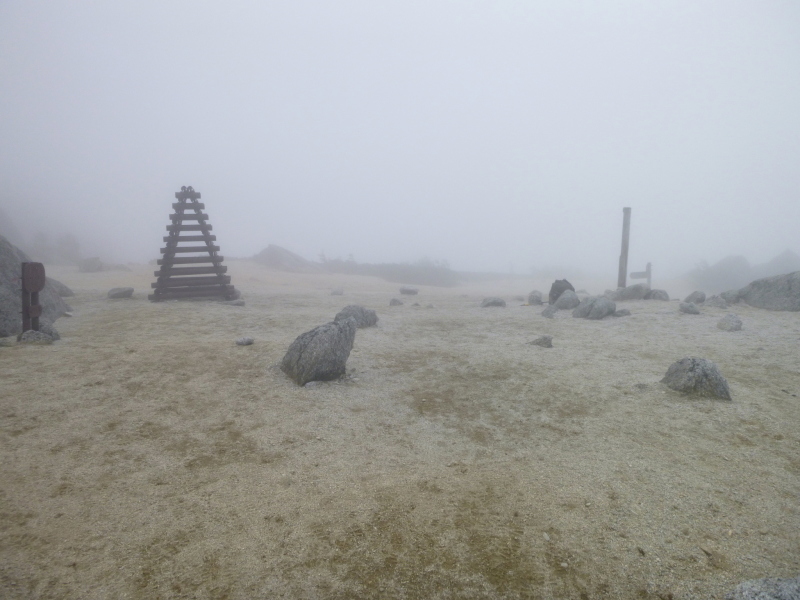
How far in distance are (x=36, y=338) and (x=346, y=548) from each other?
5.86m

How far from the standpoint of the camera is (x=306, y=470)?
11.1ft

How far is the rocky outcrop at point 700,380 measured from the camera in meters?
4.68

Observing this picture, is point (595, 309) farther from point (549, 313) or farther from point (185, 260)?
point (185, 260)

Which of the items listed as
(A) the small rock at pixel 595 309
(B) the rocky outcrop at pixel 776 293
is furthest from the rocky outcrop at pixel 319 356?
(B) the rocky outcrop at pixel 776 293

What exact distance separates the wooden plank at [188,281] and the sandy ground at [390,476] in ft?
17.2

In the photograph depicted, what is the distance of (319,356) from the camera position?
5195mm

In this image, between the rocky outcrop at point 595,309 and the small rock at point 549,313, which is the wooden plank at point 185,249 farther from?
the rocky outcrop at point 595,309

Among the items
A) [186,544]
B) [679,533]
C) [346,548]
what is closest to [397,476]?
[346,548]

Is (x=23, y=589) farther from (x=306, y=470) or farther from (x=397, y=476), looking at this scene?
(x=397, y=476)

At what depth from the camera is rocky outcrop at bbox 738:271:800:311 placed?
1007cm

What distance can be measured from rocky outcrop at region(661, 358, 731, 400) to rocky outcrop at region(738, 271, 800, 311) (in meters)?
7.29

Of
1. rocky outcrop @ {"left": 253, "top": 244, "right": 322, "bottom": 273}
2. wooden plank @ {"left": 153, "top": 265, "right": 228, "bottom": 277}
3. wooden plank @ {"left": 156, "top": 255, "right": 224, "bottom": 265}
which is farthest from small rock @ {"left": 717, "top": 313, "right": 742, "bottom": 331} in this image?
rocky outcrop @ {"left": 253, "top": 244, "right": 322, "bottom": 273}

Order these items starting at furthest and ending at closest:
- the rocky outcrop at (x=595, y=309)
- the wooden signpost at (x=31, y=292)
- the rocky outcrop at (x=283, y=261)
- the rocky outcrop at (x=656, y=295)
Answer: the rocky outcrop at (x=283, y=261) → the rocky outcrop at (x=656, y=295) → the rocky outcrop at (x=595, y=309) → the wooden signpost at (x=31, y=292)

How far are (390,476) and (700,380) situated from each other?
3.46 m
